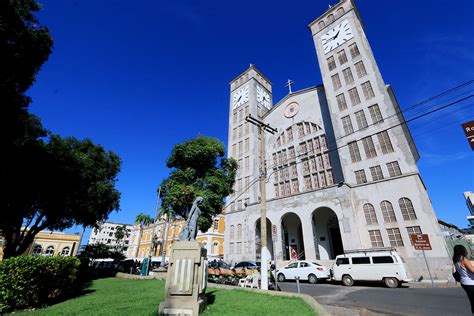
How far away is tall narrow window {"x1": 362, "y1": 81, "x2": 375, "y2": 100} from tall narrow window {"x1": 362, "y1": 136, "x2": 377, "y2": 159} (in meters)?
4.69

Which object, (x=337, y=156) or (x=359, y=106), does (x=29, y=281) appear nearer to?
(x=337, y=156)

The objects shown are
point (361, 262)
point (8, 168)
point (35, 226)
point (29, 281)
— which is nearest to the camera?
point (29, 281)

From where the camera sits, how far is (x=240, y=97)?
4219 centimetres

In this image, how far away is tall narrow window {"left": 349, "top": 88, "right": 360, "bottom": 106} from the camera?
25.6m

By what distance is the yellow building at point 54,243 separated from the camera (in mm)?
39062

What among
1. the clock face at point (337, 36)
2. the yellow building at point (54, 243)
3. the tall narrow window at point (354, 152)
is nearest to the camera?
the tall narrow window at point (354, 152)

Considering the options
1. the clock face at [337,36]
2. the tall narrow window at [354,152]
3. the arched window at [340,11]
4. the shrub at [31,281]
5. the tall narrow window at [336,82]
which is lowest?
the shrub at [31,281]

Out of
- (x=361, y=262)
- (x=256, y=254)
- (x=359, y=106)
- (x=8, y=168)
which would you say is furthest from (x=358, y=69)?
(x=8, y=168)

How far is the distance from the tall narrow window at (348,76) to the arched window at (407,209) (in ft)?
47.2

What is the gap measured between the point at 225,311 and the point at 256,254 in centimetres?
2134

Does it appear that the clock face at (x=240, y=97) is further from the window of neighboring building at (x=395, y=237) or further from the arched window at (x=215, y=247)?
the window of neighboring building at (x=395, y=237)

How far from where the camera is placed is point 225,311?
6.36m

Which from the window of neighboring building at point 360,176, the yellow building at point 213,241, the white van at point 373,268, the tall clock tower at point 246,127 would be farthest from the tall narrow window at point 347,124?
the yellow building at point 213,241

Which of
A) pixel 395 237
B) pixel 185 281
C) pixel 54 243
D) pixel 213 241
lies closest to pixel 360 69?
pixel 395 237
